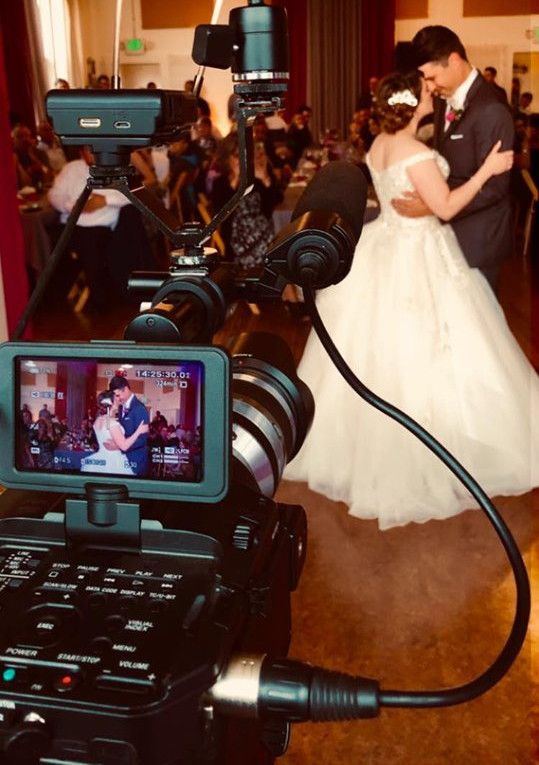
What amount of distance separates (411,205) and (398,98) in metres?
0.34

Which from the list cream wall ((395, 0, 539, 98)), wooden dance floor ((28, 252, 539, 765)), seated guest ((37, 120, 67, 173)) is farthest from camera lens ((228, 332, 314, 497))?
cream wall ((395, 0, 539, 98))

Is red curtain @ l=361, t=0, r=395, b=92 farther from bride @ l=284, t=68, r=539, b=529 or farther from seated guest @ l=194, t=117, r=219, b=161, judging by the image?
bride @ l=284, t=68, r=539, b=529

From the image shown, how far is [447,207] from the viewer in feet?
8.64

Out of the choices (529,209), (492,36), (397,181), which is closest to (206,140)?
(529,209)

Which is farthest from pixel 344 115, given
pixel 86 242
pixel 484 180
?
pixel 484 180

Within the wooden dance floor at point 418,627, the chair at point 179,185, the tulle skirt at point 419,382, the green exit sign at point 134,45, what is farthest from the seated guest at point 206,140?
the wooden dance floor at point 418,627

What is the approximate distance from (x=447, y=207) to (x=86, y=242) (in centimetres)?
285

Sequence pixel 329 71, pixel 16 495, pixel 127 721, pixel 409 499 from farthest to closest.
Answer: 1. pixel 329 71
2. pixel 409 499
3. pixel 16 495
4. pixel 127 721

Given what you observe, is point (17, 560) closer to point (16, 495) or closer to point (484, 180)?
point (16, 495)

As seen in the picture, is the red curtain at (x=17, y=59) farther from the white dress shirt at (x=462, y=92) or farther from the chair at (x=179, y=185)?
the white dress shirt at (x=462, y=92)

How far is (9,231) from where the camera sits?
3.32m

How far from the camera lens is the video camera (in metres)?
0.60

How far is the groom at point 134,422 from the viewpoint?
74 cm

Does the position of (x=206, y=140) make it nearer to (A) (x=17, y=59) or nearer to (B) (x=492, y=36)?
(A) (x=17, y=59)
